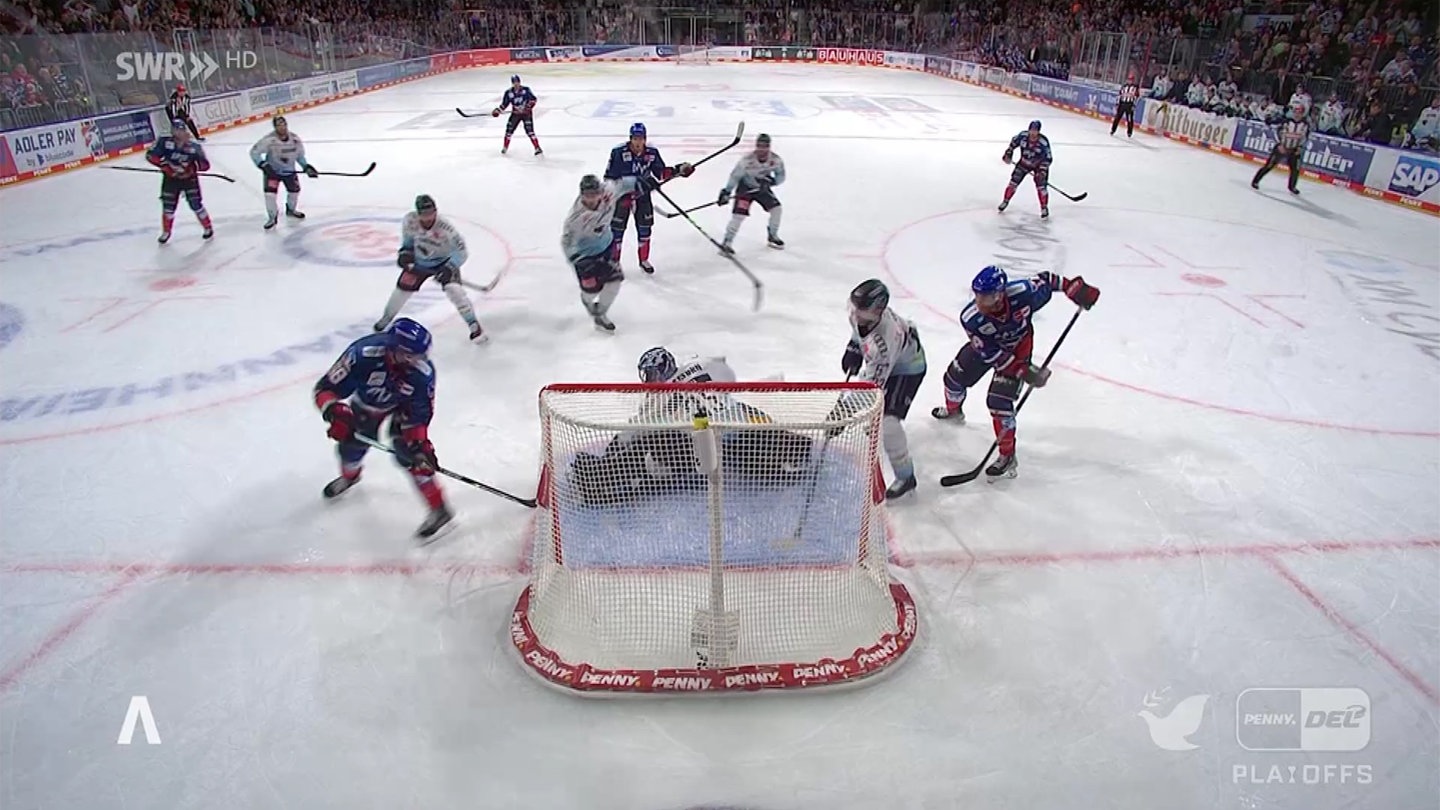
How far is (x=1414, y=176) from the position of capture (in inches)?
430

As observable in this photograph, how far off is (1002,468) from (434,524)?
10.1 feet

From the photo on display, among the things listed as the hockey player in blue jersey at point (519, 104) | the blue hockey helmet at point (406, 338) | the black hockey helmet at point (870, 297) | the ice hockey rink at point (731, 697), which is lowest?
the ice hockey rink at point (731, 697)

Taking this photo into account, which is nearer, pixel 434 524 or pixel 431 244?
pixel 434 524

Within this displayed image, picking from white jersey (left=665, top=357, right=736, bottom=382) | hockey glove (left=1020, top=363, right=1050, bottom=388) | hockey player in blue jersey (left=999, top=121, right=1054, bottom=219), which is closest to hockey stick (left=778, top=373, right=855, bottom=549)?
white jersey (left=665, top=357, right=736, bottom=382)

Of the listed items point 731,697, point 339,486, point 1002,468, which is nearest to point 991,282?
point 1002,468

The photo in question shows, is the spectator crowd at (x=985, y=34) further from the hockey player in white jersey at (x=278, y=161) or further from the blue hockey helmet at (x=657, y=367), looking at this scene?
the blue hockey helmet at (x=657, y=367)

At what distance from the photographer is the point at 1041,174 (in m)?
9.67

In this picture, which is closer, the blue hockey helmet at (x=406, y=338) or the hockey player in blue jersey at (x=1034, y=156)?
the blue hockey helmet at (x=406, y=338)

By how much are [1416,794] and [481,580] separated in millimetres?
3668

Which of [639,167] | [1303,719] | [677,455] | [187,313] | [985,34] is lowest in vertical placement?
[1303,719]

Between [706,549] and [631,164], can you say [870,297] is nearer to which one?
[706,549]

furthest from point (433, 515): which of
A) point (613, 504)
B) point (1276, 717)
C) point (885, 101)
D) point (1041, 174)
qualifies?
point (885, 101)

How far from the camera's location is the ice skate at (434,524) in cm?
396

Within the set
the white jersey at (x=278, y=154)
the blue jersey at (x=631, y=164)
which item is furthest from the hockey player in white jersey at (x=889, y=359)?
the white jersey at (x=278, y=154)
